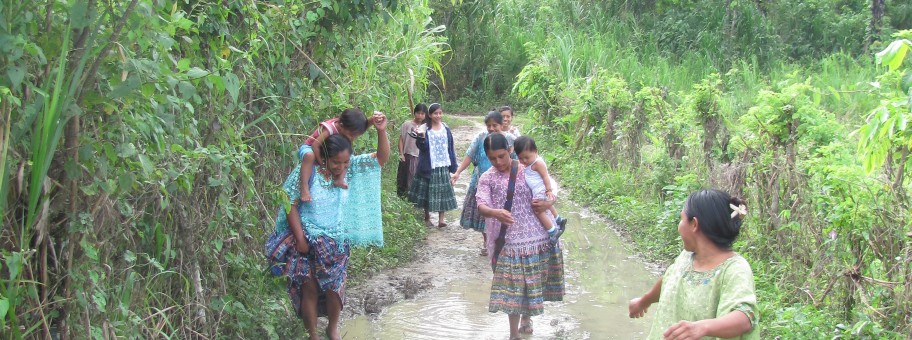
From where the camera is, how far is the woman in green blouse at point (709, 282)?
9.57ft

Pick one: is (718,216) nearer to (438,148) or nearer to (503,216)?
(503,216)

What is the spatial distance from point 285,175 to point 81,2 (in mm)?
3289

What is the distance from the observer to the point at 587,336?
19.7 ft

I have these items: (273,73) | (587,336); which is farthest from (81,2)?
(587,336)

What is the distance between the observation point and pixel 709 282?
122 inches

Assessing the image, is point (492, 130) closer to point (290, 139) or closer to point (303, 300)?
point (290, 139)

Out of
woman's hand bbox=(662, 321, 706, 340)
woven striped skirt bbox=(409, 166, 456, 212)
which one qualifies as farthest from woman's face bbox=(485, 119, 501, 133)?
woman's hand bbox=(662, 321, 706, 340)

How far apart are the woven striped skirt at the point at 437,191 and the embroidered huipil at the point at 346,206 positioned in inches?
130

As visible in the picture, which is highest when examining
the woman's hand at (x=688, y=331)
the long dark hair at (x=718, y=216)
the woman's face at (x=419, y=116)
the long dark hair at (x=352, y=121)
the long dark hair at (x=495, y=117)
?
the long dark hair at (x=718, y=216)

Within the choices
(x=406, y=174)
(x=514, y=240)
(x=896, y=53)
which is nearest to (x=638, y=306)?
(x=896, y=53)

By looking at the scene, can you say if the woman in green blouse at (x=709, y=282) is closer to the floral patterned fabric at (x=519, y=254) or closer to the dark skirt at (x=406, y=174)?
the floral patterned fabric at (x=519, y=254)

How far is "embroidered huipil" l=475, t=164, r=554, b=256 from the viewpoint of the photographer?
225 inches

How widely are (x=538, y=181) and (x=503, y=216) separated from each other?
402 millimetres

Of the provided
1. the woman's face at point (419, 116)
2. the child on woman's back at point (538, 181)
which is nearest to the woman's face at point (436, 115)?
the woman's face at point (419, 116)
